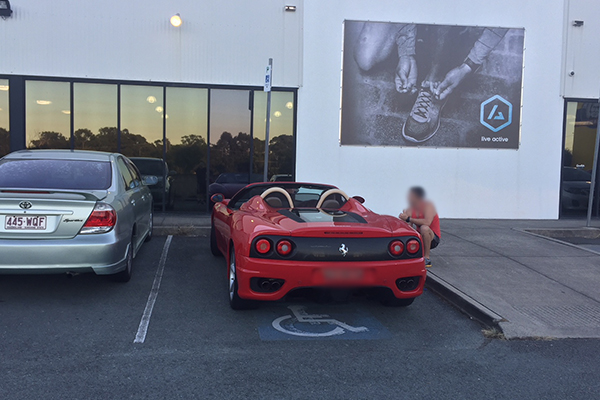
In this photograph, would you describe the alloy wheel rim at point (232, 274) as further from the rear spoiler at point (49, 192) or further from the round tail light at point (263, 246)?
the rear spoiler at point (49, 192)

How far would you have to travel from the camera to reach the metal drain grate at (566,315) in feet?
16.2

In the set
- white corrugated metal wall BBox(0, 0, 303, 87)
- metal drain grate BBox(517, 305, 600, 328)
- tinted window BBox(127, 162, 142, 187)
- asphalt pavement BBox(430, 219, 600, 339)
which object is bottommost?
metal drain grate BBox(517, 305, 600, 328)

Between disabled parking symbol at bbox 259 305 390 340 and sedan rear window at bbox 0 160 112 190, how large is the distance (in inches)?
102

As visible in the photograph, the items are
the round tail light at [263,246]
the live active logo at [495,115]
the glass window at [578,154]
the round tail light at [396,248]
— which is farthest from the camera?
the glass window at [578,154]

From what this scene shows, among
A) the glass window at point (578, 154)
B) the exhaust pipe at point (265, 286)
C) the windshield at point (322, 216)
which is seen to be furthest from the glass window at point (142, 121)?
the glass window at point (578, 154)

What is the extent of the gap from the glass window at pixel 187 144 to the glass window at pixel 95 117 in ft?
4.05

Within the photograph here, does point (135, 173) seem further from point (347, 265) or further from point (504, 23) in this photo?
point (504, 23)

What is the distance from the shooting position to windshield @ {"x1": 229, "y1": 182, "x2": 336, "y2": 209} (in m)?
6.03

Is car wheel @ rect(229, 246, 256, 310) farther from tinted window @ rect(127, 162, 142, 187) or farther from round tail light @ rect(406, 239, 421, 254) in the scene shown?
tinted window @ rect(127, 162, 142, 187)

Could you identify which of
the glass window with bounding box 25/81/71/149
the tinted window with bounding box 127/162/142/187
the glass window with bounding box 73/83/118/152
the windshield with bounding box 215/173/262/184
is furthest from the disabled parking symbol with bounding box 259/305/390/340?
the glass window with bounding box 25/81/71/149

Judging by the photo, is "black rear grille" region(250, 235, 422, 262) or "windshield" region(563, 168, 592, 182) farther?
"windshield" region(563, 168, 592, 182)

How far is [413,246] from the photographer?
472 cm

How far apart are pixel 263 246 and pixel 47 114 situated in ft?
28.5

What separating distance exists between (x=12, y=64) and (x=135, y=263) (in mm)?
6528
